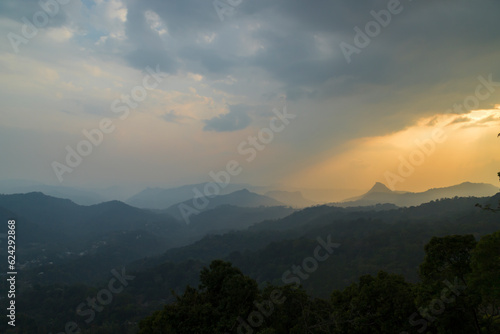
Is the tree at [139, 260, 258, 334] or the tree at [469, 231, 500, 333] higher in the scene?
the tree at [469, 231, 500, 333]

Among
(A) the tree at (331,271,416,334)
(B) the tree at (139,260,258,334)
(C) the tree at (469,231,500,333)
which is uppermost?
(C) the tree at (469,231,500,333)

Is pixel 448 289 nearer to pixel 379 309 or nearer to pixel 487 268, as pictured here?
pixel 487 268

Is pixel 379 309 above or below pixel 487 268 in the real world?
below

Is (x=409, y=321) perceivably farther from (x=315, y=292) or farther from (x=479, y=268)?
(x=315, y=292)

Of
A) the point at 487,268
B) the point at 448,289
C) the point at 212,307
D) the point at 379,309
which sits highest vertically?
the point at 487,268

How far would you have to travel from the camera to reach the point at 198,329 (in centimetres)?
1577

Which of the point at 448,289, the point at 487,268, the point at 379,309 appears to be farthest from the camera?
the point at 379,309

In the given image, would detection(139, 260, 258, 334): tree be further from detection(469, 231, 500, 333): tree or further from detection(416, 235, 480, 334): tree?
detection(469, 231, 500, 333): tree

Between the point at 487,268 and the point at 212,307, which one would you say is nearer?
the point at 487,268

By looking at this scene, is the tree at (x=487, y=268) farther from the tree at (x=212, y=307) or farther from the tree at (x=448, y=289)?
the tree at (x=212, y=307)

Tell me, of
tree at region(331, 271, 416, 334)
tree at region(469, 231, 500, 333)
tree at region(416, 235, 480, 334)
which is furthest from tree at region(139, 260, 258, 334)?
tree at region(469, 231, 500, 333)

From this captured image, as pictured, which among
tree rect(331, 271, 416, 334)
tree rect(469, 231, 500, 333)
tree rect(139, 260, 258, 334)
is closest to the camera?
tree rect(469, 231, 500, 333)

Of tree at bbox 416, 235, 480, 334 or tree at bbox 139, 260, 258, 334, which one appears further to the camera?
tree at bbox 139, 260, 258, 334

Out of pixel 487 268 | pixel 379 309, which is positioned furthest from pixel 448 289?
pixel 379 309
